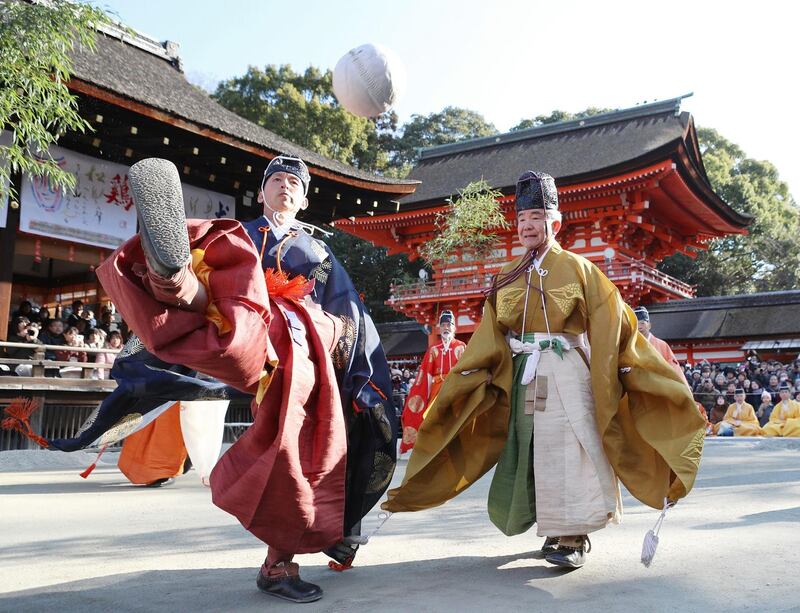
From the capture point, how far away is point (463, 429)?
11.3ft

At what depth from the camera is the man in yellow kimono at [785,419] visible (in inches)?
486

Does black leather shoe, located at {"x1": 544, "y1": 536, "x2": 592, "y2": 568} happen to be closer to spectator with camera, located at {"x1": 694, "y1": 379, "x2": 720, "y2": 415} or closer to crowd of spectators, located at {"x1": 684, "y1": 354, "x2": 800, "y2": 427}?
crowd of spectators, located at {"x1": 684, "y1": 354, "x2": 800, "y2": 427}

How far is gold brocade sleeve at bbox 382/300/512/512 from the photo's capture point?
129 inches

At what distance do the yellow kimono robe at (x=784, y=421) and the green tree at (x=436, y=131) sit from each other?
79.8 ft

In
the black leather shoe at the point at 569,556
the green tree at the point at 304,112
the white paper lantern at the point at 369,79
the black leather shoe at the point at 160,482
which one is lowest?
the black leather shoe at the point at 160,482

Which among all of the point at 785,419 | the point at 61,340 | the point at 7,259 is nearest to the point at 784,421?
the point at 785,419

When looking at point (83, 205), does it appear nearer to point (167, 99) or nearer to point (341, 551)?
point (167, 99)

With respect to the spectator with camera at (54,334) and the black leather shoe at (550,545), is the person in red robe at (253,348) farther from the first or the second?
the spectator with camera at (54,334)

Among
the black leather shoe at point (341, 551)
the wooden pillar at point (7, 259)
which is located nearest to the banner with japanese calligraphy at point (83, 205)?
the wooden pillar at point (7, 259)

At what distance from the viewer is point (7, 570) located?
313 centimetres

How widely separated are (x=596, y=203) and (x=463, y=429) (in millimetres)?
16384

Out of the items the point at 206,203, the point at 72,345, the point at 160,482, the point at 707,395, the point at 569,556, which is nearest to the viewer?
the point at 569,556

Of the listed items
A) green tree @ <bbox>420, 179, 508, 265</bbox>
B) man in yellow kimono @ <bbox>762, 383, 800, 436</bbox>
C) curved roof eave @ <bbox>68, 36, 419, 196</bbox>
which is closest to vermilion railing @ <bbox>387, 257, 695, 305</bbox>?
green tree @ <bbox>420, 179, 508, 265</bbox>

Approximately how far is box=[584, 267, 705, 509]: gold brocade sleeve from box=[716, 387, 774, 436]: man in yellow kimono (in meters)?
11.1
